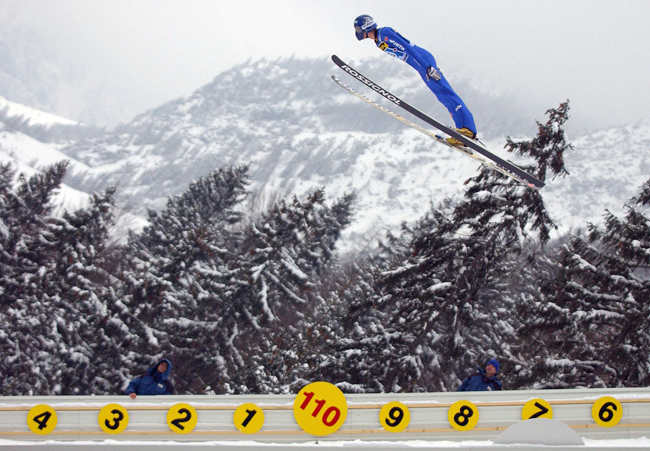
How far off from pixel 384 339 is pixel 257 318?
20.4 ft

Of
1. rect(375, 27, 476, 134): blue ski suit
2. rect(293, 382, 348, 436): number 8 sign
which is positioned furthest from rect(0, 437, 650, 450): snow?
rect(375, 27, 476, 134): blue ski suit

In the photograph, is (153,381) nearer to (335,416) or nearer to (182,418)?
(182,418)

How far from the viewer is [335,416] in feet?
21.1

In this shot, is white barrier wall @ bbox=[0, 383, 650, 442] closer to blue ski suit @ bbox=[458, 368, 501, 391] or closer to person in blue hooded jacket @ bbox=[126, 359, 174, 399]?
person in blue hooded jacket @ bbox=[126, 359, 174, 399]

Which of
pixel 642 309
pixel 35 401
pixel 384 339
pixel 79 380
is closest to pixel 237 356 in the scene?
pixel 79 380

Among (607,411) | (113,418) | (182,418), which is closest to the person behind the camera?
(607,411)

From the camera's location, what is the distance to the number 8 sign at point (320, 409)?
20.7 ft

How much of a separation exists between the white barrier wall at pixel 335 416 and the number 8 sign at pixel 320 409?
0.01 meters

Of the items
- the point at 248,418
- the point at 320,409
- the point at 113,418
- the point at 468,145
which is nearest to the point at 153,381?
the point at 113,418

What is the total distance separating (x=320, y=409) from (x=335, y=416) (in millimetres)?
227

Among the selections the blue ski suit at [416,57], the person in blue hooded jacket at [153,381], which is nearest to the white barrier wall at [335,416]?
the person in blue hooded jacket at [153,381]

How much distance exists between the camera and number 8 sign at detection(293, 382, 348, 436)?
6301 millimetres

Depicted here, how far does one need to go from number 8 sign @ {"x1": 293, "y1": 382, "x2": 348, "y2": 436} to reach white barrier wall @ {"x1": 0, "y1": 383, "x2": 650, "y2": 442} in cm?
1

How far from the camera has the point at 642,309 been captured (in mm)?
10219
